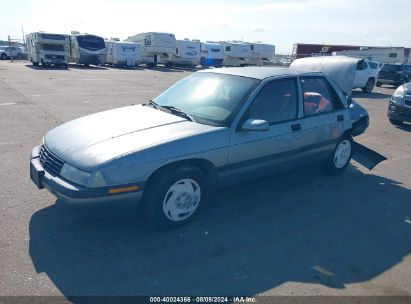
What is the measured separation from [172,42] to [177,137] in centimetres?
3144

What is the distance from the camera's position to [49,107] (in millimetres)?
10594

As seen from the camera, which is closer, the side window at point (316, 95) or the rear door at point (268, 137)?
the rear door at point (268, 137)

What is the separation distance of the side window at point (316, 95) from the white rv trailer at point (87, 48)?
2845cm

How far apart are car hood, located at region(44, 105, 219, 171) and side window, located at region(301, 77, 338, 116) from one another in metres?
1.76

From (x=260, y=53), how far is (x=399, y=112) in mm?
29036

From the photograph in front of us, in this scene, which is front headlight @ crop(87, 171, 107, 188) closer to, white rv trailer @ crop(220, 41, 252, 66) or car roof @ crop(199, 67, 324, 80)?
car roof @ crop(199, 67, 324, 80)

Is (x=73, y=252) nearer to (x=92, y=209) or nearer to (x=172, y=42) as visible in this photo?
(x=92, y=209)

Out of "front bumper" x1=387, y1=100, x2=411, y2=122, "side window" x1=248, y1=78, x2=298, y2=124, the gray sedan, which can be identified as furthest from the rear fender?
"front bumper" x1=387, y1=100, x2=411, y2=122

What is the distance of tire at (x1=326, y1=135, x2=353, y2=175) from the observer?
5664 mm

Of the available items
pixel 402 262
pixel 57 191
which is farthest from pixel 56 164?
pixel 402 262

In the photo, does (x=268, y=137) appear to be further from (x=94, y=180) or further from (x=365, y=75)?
(x=365, y=75)

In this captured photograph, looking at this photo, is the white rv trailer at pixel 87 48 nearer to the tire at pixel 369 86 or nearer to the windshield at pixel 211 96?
the tire at pixel 369 86

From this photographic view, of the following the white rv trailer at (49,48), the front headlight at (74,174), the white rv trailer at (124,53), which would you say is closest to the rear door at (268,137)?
the front headlight at (74,174)

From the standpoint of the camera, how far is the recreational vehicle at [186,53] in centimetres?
3453
